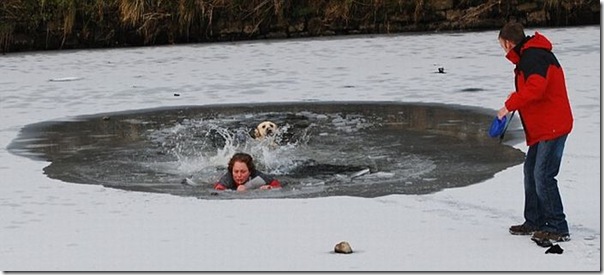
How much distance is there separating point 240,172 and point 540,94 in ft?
10.3

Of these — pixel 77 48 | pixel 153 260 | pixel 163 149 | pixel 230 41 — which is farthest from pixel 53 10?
pixel 153 260

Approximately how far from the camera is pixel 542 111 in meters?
7.43

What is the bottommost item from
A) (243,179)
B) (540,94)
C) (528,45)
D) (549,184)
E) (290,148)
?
(290,148)

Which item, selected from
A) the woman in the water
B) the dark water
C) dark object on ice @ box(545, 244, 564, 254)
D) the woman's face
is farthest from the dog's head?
dark object on ice @ box(545, 244, 564, 254)

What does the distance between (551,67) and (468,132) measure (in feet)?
16.9

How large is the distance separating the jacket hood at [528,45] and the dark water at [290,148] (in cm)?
192

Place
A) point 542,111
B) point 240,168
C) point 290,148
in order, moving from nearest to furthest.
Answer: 1. point 542,111
2. point 240,168
3. point 290,148

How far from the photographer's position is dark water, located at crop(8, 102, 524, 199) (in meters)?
9.87

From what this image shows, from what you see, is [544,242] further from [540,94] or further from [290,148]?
[290,148]

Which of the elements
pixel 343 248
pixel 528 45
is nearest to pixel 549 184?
pixel 528 45

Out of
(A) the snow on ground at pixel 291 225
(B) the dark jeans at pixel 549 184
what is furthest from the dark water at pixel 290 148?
Result: (B) the dark jeans at pixel 549 184

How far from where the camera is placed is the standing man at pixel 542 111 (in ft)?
24.0

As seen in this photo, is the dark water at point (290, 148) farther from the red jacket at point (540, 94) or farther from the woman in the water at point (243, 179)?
the red jacket at point (540, 94)

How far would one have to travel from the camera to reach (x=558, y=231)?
7434 millimetres
